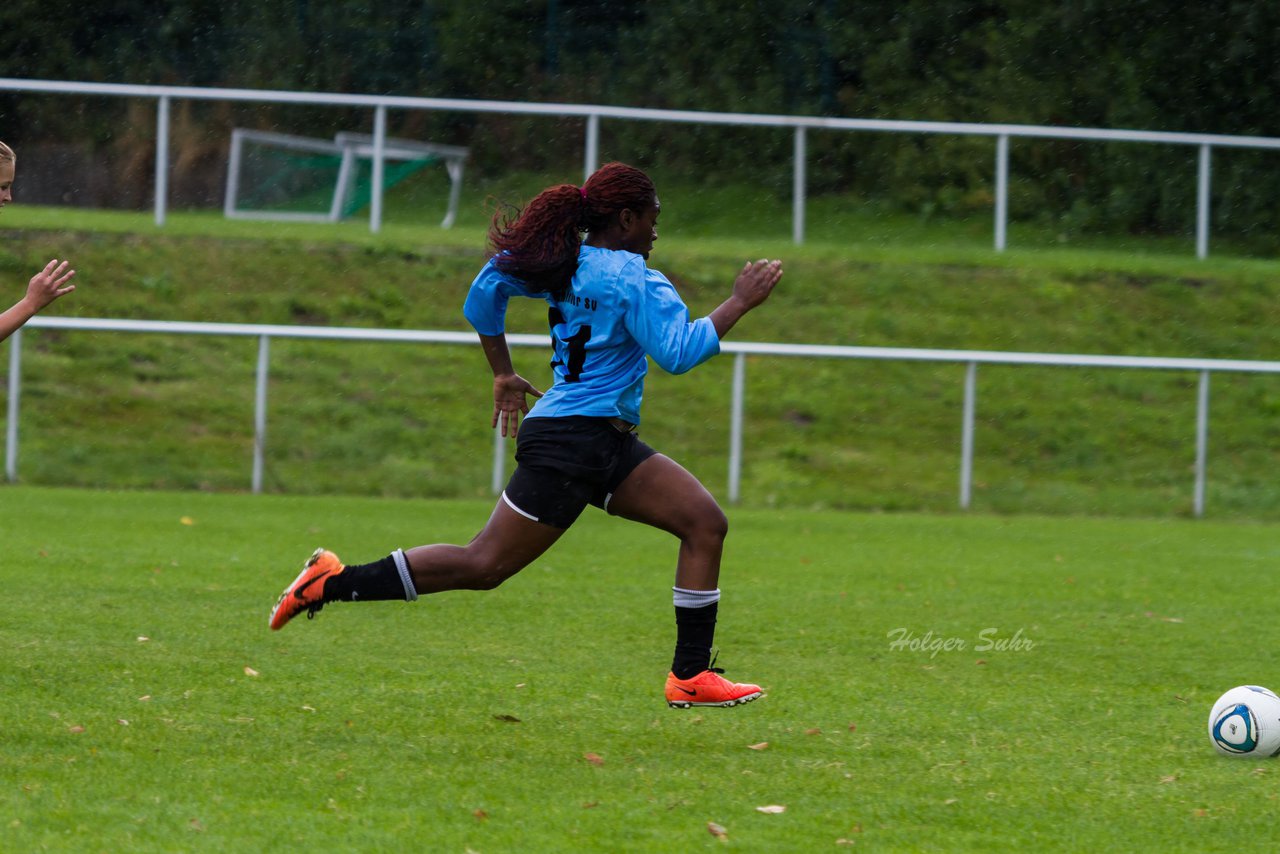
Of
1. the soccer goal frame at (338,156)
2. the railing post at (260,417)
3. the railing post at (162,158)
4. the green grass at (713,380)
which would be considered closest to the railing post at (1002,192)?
the green grass at (713,380)

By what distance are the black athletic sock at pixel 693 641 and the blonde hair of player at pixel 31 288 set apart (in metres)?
2.25

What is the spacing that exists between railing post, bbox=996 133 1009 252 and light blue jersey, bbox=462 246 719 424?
1344cm

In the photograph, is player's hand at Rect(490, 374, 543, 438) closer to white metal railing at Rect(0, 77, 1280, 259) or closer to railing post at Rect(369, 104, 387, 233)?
white metal railing at Rect(0, 77, 1280, 259)

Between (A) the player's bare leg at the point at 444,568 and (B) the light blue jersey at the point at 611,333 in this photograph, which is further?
(A) the player's bare leg at the point at 444,568

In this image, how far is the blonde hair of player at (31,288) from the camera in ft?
16.8

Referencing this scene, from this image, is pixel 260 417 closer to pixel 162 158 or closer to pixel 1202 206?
pixel 162 158

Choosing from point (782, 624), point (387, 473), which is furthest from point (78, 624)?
point (387, 473)

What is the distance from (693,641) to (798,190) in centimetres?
1342

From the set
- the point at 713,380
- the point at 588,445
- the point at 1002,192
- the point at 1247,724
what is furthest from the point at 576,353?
the point at 1002,192

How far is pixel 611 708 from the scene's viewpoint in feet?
18.9

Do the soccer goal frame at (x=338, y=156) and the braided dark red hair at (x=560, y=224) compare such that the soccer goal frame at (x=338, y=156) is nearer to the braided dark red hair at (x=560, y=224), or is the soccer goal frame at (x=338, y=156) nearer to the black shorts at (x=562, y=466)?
the braided dark red hair at (x=560, y=224)

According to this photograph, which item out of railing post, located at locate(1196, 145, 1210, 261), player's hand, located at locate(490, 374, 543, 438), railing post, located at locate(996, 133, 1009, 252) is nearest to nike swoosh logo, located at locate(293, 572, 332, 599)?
player's hand, located at locate(490, 374, 543, 438)

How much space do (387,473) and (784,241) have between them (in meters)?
6.39

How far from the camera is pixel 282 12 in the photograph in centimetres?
2369
